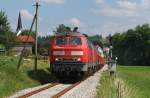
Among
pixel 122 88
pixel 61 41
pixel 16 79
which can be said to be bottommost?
pixel 122 88

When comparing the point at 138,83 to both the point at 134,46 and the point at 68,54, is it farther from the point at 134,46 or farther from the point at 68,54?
the point at 134,46

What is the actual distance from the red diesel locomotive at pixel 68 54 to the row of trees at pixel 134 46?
405ft

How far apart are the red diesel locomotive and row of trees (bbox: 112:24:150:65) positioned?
123377mm

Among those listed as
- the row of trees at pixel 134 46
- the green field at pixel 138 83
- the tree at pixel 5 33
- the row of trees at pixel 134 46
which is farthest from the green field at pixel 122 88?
the row of trees at pixel 134 46

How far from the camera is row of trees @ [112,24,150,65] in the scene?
161 meters

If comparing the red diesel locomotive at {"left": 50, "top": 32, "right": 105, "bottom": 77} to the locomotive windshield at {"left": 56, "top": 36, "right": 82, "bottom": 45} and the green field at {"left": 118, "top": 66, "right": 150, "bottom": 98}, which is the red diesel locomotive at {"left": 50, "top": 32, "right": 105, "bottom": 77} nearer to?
the locomotive windshield at {"left": 56, "top": 36, "right": 82, "bottom": 45}

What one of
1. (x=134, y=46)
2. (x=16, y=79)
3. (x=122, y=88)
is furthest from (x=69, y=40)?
(x=134, y=46)

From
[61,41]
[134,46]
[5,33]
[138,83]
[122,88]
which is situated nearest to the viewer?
[122,88]

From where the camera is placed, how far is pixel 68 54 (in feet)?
110

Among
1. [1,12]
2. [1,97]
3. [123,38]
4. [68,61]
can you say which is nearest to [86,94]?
[1,97]

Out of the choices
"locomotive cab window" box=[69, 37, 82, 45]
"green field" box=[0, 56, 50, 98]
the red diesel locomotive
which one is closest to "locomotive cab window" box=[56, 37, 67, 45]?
the red diesel locomotive

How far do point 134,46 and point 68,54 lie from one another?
137158 millimetres

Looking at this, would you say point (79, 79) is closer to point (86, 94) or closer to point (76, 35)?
point (76, 35)

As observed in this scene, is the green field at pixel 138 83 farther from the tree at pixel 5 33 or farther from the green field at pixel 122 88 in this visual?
the tree at pixel 5 33
